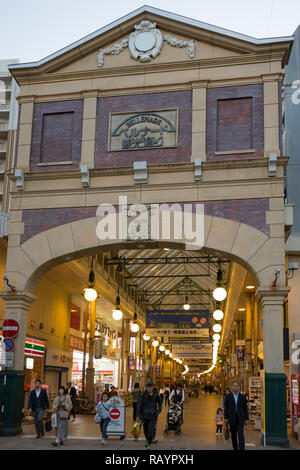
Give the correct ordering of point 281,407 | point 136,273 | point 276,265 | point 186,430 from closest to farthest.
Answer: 1. point 281,407
2. point 276,265
3. point 186,430
4. point 136,273

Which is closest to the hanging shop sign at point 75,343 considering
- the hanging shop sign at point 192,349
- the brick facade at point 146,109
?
the hanging shop sign at point 192,349

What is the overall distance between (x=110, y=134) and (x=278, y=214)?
17.1 ft

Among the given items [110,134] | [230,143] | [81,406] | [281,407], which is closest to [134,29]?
[110,134]

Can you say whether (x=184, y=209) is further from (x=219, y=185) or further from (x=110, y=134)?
(x=110, y=134)

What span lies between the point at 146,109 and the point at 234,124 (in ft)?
8.26

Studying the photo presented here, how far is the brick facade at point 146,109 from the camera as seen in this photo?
14984 mm

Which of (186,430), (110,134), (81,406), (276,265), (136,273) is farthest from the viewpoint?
(136,273)

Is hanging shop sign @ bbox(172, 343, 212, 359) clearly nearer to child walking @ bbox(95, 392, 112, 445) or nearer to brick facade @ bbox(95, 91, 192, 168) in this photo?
brick facade @ bbox(95, 91, 192, 168)

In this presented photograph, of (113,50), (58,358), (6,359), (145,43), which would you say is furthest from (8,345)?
(58,358)

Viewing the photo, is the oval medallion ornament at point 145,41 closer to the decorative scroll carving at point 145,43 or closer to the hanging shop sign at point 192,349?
the decorative scroll carving at point 145,43

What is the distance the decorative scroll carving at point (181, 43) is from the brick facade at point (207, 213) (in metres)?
4.44

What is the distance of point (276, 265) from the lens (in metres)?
13.5

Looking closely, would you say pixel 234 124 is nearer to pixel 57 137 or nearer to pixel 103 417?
pixel 57 137

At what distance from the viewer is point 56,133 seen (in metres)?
16.1
